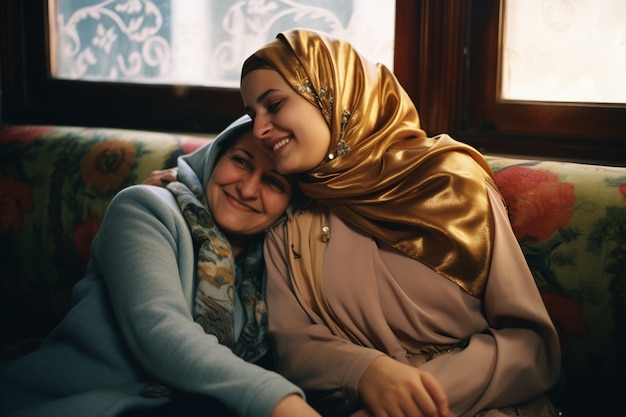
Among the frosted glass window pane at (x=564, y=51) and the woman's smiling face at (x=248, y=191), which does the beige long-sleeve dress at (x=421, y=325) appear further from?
the frosted glass window pane at (x=564, y=51)

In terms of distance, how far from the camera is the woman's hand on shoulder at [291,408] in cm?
128

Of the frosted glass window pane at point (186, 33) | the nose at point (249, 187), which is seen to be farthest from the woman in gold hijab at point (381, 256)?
the frosted glass window pane at point (186, 33)

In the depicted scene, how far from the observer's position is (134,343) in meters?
1.47

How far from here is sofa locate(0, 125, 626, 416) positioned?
5.44ft

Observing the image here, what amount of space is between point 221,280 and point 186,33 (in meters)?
1.15

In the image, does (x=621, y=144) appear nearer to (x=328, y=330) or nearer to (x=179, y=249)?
(x=328, y=330)

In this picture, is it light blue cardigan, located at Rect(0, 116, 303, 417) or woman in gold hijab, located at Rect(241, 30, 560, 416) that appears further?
woman in gold hijab, located at Rect(241, 30, 560, 416)

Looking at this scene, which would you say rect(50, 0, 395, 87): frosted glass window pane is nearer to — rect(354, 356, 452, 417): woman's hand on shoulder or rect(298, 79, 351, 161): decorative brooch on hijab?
rect(298, 79, 351, 161): decorative brooch on hijab

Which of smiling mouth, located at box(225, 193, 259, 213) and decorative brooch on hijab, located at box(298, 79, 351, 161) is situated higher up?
decorative brooch on hijab, located at box(298, 79, 351, 161)

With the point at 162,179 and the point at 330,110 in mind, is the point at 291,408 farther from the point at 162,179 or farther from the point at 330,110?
the point at 162,179

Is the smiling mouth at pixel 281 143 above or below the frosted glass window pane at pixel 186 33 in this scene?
below

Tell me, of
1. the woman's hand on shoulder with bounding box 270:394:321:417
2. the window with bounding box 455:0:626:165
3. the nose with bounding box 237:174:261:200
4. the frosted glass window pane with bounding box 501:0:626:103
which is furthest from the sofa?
the woman's hand on shoulder with bounding box 270:394:321:417

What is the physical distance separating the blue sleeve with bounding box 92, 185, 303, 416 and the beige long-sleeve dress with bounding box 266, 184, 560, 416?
21cm

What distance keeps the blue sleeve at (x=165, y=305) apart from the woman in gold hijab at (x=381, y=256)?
226 mm
